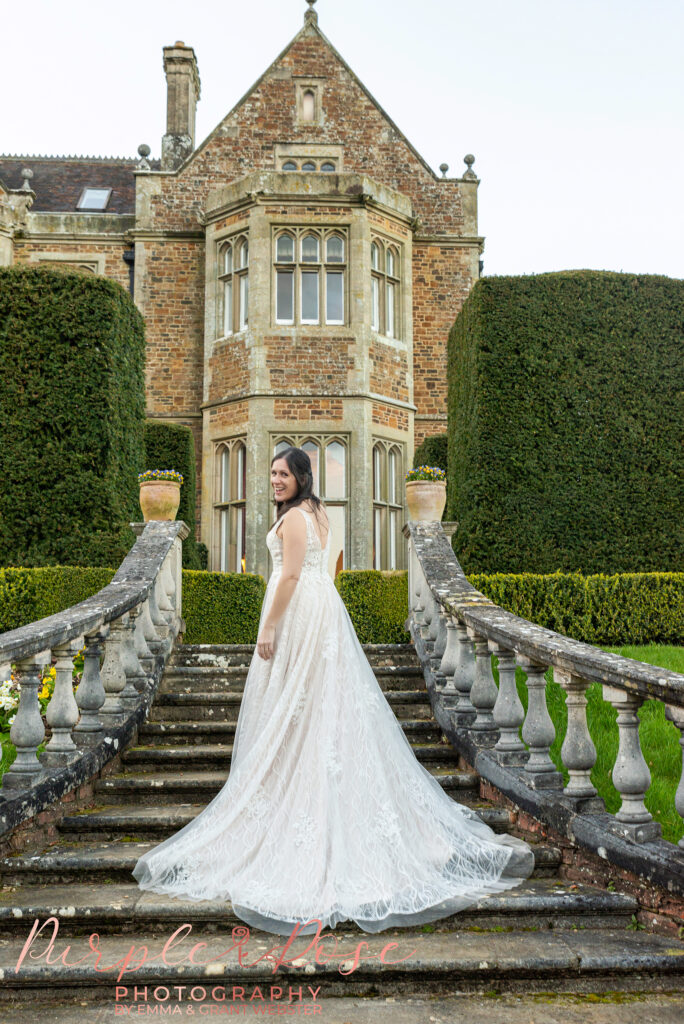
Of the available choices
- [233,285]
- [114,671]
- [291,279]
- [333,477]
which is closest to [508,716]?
[114,671]

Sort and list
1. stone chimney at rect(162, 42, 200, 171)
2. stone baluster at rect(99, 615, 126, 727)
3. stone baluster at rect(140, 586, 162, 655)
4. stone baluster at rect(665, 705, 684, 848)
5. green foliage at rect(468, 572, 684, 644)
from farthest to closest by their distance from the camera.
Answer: stone chimney at rect(162, 42, 200, 171), green foliage at rect(468, 572, 684, 644), stone baluster at rect(140, 586, 162, 655), stone baluster at rect(99, 615, 126, 727), stone baluster at rect(665, 705, 684, 848)

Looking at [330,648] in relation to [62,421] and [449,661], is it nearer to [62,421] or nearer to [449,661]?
[449,661]

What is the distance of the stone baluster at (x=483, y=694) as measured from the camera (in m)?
5.18

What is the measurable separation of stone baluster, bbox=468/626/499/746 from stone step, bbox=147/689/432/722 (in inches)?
40.4

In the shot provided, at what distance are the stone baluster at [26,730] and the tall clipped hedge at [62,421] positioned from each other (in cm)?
550

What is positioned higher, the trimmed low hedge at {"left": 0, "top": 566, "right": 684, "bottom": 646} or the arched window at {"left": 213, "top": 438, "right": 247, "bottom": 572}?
the arched window at {"left": 213, "top": 438, "right": 247, "bottom": 572}

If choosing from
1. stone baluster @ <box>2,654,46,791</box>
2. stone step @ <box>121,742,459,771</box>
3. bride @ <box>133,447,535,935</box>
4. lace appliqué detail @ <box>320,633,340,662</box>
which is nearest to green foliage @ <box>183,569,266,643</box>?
stone step @ <box>121,742,459,771</box>

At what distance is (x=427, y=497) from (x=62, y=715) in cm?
404

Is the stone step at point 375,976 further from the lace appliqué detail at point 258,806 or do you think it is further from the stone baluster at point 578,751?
the stone baluster at point 578,751

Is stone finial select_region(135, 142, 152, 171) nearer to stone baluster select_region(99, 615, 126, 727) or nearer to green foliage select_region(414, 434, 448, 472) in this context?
green foliage select_region(414, 434, 448, 472)

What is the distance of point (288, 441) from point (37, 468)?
5.71 meters

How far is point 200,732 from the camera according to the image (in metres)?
5.86

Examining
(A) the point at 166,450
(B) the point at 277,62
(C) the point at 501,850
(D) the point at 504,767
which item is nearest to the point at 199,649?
(D) the point at 504,767

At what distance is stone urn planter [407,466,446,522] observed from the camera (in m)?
7.77
